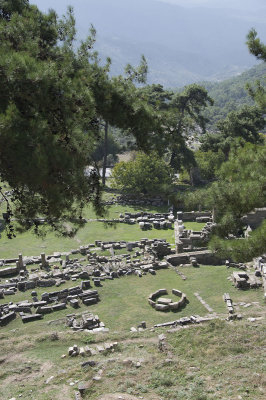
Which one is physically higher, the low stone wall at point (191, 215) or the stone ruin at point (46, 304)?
the low stone wall at point (191, 215)

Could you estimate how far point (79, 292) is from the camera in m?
17.7

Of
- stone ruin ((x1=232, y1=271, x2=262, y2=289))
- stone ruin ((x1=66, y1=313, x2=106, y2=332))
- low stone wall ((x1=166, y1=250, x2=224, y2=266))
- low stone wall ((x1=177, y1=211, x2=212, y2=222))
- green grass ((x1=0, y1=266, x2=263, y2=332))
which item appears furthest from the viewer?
low stone wall ((x1=177, y1=211, x2=212, y2=222))

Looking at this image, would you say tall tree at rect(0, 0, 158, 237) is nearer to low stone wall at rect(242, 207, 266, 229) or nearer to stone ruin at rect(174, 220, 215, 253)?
stone ruin at rect(174, 220, 215, 253)

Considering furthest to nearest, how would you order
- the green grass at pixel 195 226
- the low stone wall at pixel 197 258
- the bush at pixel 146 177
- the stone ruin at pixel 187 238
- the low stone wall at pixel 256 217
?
1. the bush at pixel 146 177
2. the green grass at pixel 195 226
3. the stone ruin at pixel 187 238
4. the low stone wall at pixel 256 217
5. the low stone wall at pixel 197 258

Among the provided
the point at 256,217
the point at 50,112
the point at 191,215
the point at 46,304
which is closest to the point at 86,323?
the point at 46,304

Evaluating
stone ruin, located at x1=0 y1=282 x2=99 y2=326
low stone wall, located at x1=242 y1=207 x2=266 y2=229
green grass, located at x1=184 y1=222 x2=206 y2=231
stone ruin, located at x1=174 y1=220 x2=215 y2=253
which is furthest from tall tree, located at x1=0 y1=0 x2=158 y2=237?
green grass, located at x1=184 y1=222 x2=206 y2=231

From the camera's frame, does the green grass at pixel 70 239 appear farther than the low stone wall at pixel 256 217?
Yes

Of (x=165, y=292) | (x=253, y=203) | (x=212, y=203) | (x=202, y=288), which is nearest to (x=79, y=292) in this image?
(x=165, y=292)

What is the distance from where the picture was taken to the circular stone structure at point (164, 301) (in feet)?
52.2

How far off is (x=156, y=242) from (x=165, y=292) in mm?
6978

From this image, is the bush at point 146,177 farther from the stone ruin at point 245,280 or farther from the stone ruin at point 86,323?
the stone ruin at point 86,323

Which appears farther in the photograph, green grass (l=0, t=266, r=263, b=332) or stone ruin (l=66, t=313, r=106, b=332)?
green grass (l=0, t=266, r=263, b=332)

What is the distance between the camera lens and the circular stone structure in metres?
15.9

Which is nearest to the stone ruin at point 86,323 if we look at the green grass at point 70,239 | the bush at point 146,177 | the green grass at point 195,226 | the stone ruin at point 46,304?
the stone ruin at point 46,304
